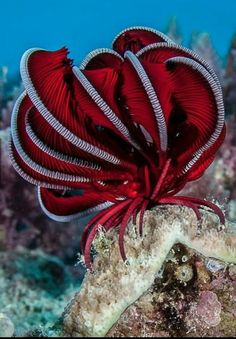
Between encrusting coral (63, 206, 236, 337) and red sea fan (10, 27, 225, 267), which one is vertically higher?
red sea fan (10, 27, 225, 267)

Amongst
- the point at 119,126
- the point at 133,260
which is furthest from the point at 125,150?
the point at 133,260

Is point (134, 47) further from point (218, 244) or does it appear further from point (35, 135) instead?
point (218, 244)

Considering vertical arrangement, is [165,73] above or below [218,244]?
above

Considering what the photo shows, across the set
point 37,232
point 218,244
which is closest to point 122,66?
point 218,244

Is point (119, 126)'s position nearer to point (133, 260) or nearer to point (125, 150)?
point (125, 150)

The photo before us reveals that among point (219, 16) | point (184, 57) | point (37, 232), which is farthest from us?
point (219, 16)
